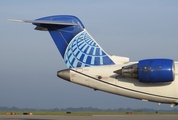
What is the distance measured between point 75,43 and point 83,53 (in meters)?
0.72

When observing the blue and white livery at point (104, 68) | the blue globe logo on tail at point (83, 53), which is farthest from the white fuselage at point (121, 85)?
the blue globe logo on tail at point (83, 53)

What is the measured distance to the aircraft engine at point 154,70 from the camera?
21.5m

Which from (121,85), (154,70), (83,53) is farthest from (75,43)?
(154,70)

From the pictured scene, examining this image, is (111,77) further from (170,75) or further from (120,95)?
(170,75)

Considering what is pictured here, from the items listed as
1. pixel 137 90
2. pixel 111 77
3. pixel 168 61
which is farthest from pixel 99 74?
pixel 168 61

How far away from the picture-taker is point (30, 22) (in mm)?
22562

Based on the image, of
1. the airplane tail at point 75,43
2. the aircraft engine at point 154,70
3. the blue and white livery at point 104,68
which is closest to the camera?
the aircraft engine at point 154,70

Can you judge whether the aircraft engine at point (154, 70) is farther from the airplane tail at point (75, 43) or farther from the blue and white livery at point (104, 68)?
the airplane tail at point (75, 43)

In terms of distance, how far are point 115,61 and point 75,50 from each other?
91.5 inches

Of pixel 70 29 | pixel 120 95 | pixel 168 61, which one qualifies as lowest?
pixel 120 95

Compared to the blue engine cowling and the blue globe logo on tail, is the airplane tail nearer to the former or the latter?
the blue globe logo on tail

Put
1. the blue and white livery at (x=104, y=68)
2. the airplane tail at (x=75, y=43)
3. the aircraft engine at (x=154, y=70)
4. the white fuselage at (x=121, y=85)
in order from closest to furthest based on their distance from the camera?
the aircraft engine at (x=154, y=70) → the blue and white livery at (x=104, y=68) → the white fuselage at (x=121, y=85) → the airplane tail at (x=75, y=43)

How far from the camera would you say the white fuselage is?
2216 cm

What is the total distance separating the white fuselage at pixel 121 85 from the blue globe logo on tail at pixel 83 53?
466 mm
